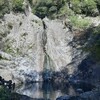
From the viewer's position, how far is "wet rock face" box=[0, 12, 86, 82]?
38406mm

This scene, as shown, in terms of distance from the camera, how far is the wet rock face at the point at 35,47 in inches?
1512

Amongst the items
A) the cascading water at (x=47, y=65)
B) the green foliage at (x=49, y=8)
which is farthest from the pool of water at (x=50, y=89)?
the green foliage at (x=49, y=8)

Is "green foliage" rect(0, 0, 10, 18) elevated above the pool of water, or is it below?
above

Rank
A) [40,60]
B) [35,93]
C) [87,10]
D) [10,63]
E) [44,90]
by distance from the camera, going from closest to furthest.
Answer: [35,93]
[44,90]
[10,63]
[40,60]
[87,10]

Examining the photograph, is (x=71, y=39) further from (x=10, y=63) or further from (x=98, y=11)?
(x=10, y=63)

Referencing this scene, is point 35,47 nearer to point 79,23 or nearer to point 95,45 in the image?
point 79,23

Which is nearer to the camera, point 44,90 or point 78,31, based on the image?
point 44,90

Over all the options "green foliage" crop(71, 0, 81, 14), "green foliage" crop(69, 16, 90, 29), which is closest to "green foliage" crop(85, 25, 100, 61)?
"green foliage" crop(69, 16, 90, 29)

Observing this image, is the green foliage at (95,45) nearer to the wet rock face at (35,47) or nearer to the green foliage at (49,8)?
the wet rock face at (35,47)

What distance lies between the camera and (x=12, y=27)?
42.8 meters

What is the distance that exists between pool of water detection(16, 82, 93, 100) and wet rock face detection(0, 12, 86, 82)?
2.97 m

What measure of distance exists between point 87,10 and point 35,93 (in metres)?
21.0

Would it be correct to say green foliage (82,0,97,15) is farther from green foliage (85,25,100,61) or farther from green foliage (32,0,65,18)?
green foliage (85,25,100,61)

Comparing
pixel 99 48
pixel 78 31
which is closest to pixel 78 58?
Answer: pixel 99 48
